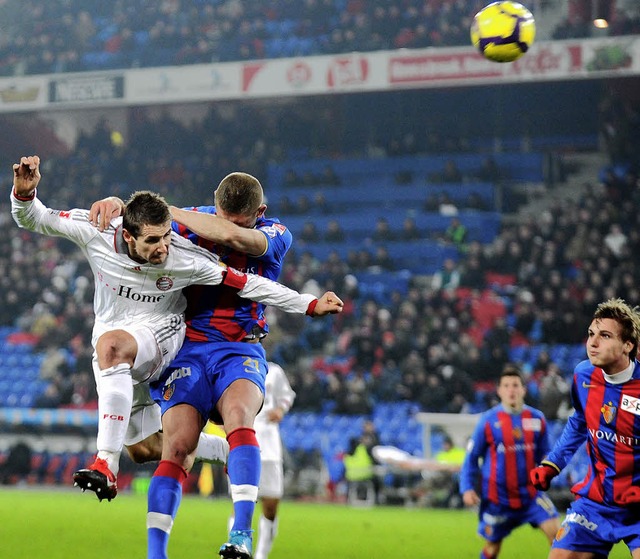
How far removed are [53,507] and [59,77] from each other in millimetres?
16106

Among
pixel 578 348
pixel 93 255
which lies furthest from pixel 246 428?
pixel 578 348

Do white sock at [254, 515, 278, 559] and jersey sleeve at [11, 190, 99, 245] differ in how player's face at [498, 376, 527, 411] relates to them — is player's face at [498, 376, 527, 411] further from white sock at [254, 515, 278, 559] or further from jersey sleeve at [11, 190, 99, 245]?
jersey sleeve at [11, 190, 99, 245]

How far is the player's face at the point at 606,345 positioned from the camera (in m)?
5.52

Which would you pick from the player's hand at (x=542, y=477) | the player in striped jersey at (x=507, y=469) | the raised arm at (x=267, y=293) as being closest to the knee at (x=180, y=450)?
the raised arm at (x=267, y=293)

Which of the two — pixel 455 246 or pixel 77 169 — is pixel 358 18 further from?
pixel 77 169

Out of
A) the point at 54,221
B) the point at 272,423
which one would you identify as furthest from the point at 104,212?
the point at 272,423

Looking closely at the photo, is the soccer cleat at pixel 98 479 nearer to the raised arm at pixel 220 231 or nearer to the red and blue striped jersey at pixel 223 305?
the red and blue striped jersey at pixel 223 305

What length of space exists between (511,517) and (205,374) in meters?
3.82

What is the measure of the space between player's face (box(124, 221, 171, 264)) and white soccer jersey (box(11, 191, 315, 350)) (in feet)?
0.47

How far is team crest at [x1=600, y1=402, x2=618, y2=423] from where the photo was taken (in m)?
5.61

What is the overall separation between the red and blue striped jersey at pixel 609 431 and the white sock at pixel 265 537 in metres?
3.75

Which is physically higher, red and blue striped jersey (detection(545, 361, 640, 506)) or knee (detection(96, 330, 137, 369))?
knee (detection(96, 330, 137, 369))

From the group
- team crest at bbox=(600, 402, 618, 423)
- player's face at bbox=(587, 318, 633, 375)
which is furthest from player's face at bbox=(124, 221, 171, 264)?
team crest at bbox=(600, 402, 618, 423)

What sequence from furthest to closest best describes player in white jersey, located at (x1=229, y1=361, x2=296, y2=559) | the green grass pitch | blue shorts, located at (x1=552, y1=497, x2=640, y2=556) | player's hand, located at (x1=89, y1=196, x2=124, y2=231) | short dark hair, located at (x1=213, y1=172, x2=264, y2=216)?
1. the green grass pitch
2. player in white jersey, located at (x1=229, y1=361, x2=296, y2=559)
3. short dark hair, located at (x1=213, y1=172, x2=264, y2=216)
4. player's hand, located at (x1=89, y1=196, x2=124, y2=231)
5. blue shorts, located at (x1=552, y1=497, x2=640, y2=556)
